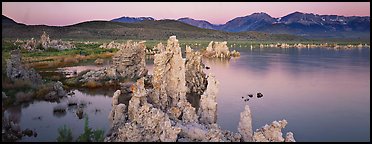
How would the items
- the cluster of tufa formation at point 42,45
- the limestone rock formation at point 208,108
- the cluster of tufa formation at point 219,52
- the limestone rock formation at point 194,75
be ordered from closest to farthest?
the limestone rock formation at point 208,108, the limestone rock formation at point 194,75, the cluster of tufa formation at point 42,45, the cluster of tufa formation at point 219,52

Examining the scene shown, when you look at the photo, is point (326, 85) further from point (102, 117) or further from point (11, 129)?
point (11, 129)

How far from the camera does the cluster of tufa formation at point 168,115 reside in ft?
30.1

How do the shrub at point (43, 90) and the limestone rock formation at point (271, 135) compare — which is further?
the shrub at point (43, 90)

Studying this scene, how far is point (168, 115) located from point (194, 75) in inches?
372

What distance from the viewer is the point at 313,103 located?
17312 mm

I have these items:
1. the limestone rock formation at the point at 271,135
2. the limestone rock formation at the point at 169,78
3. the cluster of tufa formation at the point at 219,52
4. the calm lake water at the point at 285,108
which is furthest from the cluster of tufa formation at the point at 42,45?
the limestone rock formation at the point at 271,135

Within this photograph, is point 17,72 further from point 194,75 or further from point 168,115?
point 168,115

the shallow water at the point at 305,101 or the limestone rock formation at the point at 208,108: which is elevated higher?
the limestone rock formation at the point at 208,108

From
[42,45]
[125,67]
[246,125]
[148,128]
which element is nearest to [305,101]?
[246,125]

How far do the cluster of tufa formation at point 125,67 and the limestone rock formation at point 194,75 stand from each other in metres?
3.33

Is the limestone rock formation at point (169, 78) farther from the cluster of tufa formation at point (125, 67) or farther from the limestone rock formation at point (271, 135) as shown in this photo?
the cluster of tufa formation at point (125, 67)

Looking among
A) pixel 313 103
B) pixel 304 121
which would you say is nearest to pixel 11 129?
pixel 304 121

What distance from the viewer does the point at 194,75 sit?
19.8 meters

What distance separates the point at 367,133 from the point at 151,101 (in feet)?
22.3
